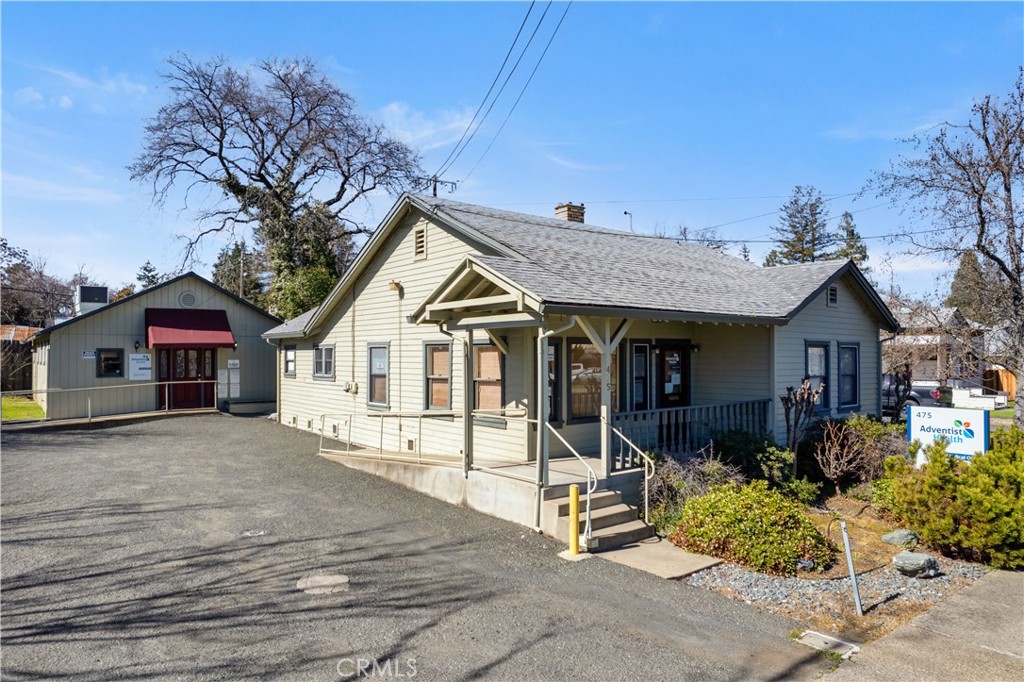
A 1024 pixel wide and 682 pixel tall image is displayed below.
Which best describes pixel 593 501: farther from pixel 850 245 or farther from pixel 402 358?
pixel 850 245

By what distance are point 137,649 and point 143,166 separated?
3236cm

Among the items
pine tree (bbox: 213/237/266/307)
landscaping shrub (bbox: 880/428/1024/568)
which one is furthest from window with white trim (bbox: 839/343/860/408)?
pine tree (bbox: 213/237/266/307)

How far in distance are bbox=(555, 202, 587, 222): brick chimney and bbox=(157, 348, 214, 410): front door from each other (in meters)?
14.3

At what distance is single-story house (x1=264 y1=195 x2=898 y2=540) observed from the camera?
10102 mm

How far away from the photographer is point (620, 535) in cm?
893

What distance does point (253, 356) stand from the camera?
25.2m

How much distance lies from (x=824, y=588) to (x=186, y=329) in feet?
73.5

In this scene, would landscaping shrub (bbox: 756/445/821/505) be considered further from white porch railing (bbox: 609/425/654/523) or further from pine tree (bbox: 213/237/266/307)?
pine tree (bbox: 213/237/266/307)

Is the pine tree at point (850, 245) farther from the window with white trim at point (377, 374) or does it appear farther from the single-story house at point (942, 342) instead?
the window with white trim at point (377, 374)

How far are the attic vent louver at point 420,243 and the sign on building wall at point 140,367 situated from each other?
557 inches

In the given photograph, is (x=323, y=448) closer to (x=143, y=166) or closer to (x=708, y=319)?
(x=708, y=319)

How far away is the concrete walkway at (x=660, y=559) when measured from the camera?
7.87 m

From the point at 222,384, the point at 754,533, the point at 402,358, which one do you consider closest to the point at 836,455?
the point at 754,533

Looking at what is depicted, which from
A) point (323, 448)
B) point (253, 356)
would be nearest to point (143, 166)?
point (253, 356)
